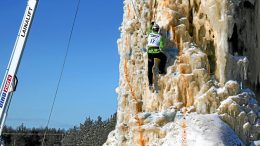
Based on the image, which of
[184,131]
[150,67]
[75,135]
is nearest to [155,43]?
[150,67]

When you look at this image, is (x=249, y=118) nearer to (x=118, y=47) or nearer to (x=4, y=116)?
(x=118, y=47)

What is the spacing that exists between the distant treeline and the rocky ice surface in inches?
803

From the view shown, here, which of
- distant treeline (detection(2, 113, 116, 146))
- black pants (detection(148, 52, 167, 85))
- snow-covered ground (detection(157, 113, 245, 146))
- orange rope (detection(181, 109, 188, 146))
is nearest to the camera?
snow-covered ground (detection(157, 113, 245, 146))

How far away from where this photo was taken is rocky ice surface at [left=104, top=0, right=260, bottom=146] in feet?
48.0

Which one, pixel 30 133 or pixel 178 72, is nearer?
pixel 178 72

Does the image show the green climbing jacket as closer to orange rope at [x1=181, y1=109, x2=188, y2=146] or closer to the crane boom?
orange rope at [x1=181, y1=109, x2=188, y2=146]

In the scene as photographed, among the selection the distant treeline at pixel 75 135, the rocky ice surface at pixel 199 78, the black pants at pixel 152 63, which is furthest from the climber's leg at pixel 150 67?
the distant treeline at pixel 75 135

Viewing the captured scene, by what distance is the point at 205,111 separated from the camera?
14.7m

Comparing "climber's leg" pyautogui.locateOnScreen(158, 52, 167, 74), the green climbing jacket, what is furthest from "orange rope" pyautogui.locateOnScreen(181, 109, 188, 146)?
the green climbing jacket

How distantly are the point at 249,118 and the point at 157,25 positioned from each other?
3.74 metres

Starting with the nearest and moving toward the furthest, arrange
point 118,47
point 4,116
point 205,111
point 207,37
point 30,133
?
point 4,116, point 205,111, point 207,37, point 118,47, point 30,133

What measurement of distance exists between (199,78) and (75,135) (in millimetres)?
43451

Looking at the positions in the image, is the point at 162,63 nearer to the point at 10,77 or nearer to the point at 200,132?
the point at 200,132

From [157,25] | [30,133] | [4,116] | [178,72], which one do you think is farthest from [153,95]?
[30,133]
